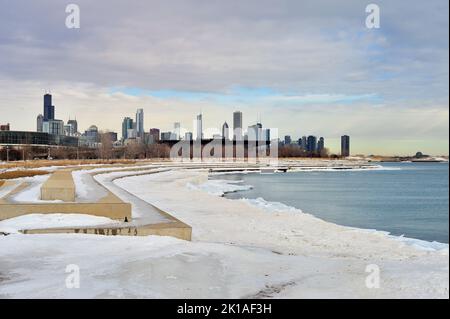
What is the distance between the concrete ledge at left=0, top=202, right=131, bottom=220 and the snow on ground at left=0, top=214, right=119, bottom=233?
0.21 meters

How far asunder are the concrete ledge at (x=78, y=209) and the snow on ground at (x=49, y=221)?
211 millimetres

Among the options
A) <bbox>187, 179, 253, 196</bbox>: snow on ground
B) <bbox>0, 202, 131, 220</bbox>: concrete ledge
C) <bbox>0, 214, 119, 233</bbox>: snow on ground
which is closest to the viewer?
<bbox>0, 214, 119, 233</bbox>: snow on ground

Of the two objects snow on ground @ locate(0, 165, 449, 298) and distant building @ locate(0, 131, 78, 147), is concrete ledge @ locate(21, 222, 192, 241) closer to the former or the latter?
snow on ground @ locate(0, 165, 449, 298)

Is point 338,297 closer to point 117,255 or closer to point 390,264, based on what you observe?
point 390,264

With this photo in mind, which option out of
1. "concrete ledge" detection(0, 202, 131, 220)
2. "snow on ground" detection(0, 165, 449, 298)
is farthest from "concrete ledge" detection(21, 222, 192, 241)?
"concrete ledge" detection(0, 202, 131, 220)

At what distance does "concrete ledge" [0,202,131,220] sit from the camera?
13164mm

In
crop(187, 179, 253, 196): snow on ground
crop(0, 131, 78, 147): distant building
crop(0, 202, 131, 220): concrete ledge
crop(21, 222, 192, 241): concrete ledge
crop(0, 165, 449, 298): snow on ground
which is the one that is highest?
crop(0, 131, 78, 147): distant building

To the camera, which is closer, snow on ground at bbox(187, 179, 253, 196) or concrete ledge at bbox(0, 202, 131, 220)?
concrete ledge at bbox(0, 202, 131, 220)

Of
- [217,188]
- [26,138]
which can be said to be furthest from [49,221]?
[26,138]

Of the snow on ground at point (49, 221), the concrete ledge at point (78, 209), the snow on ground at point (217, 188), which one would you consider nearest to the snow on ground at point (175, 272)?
the snow on ground at point (49, 221)

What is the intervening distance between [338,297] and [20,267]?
17.4 feet

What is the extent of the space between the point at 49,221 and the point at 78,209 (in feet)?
3.16

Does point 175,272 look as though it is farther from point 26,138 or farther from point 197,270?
point 26,138
